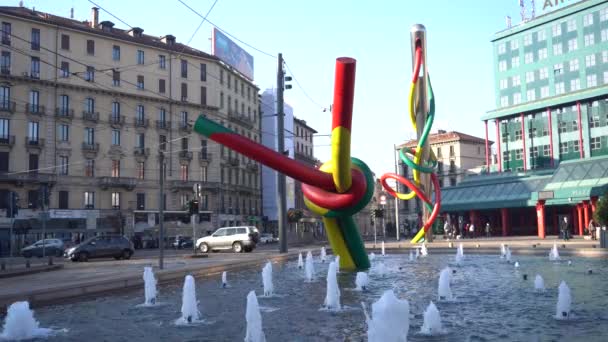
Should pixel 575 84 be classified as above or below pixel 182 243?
above

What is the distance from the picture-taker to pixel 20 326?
9.09 meters

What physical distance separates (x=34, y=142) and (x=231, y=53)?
30267mm

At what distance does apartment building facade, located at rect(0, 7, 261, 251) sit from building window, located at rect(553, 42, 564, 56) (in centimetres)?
4078

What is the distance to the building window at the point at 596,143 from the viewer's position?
62.5 meters

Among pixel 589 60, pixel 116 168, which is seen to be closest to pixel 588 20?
pixel 589 60

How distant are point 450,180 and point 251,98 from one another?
3834 centimetres

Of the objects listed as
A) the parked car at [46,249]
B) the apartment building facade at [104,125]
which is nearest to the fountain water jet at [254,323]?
the parked car at [46,249]

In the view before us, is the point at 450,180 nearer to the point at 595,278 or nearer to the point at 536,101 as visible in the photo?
the point at 536,101

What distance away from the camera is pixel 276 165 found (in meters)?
15.4

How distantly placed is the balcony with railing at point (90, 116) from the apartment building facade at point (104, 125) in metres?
0.15

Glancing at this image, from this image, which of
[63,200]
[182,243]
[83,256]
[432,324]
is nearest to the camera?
[432,324]

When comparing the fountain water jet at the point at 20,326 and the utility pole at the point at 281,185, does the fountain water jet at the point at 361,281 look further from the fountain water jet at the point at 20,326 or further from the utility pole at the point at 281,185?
the utility pole at the point at 281,185

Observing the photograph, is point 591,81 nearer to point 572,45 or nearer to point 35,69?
point 572,45

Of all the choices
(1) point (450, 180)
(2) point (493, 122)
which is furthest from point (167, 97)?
(1) point (450, 180)
